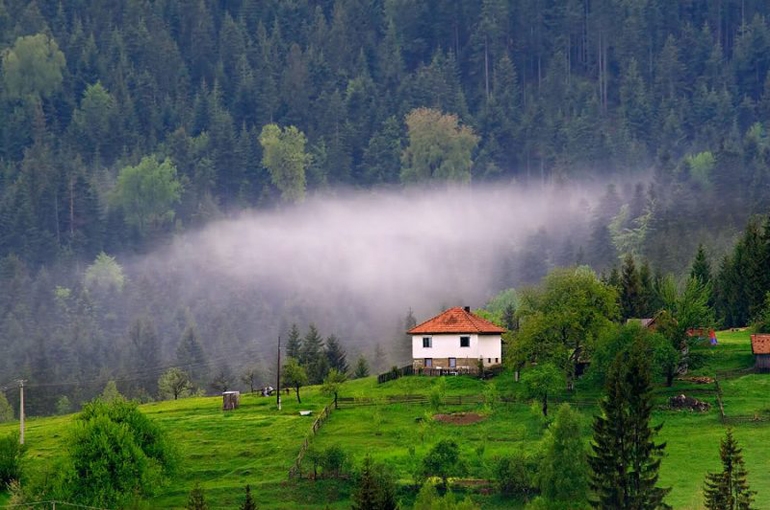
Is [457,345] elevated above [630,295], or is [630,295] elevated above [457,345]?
[630,295]

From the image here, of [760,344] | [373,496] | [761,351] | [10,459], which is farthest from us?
[760,344]

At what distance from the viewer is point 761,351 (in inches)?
5714

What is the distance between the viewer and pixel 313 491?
423 ft

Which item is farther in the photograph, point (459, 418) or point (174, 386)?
point (174, 386)

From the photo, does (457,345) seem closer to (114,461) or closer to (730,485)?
(114,461)

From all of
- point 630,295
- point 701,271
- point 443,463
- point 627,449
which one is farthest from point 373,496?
point 701,271

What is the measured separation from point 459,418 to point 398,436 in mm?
5503

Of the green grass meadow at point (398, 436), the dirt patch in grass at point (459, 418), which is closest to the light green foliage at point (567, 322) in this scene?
the green grass meadow at point (398, 436)

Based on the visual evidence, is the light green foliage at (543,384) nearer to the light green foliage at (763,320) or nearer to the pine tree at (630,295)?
the light green foliage at (763,320)

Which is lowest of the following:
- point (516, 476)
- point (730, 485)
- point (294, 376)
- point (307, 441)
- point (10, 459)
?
point (730, 485)

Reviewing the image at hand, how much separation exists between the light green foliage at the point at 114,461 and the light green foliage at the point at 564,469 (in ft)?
85.8

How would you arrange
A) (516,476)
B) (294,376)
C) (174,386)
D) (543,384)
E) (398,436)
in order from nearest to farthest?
1. (516,476)
2. (398,436)
3. (543,384)
4. (294,376)
5. (174,386)

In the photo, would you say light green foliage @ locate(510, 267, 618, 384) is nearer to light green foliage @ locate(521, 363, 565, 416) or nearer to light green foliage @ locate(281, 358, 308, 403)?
light green foliage @ locate(521, 363, 565, 416)

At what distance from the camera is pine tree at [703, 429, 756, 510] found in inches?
4382
